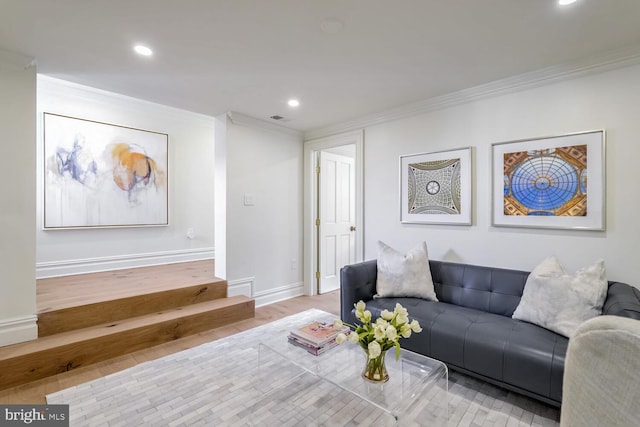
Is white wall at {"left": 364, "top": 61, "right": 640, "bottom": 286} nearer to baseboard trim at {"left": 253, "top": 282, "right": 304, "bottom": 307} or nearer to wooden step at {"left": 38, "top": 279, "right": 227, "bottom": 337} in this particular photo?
baseboard trim at {"left": 253, "top": 282, "right": 304, "bottom": 307}

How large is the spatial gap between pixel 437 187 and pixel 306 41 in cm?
186

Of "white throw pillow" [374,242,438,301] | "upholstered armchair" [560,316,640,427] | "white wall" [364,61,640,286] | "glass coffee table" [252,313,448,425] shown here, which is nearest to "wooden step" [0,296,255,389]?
"glass coffee table" [252,313,448,425]

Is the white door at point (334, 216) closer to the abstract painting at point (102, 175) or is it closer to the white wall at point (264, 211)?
the white wall at point (264, 211)

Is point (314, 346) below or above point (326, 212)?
below

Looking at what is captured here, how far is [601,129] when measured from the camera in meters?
2.21

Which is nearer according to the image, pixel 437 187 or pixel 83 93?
pixel 437 187

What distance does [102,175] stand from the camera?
3818mm

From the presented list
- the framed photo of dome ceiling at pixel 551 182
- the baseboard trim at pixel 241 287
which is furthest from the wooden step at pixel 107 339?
the framed photo of dome ceiling at pixel 551 182

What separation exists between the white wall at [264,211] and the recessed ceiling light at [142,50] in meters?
1.36

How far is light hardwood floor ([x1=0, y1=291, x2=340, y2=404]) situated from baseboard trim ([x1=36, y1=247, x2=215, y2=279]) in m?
1.60

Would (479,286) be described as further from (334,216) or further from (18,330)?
(18,330)

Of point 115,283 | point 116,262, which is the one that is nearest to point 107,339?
point 115,283

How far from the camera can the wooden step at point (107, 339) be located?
2.13 m

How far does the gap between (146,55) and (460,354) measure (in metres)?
3.06
